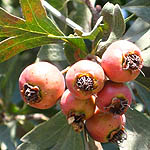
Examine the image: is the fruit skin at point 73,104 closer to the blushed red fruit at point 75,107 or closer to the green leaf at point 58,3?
the blushed red fruit at point 75,107

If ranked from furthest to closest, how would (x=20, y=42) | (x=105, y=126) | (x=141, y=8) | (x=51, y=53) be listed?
(x=141, y=8), (x=51, y=53), (x=20, y=42), (x=105, y=126)

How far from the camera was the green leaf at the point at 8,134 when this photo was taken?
113 inches

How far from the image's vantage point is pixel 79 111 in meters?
1.65

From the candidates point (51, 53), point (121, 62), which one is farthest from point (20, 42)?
point (121, 62)

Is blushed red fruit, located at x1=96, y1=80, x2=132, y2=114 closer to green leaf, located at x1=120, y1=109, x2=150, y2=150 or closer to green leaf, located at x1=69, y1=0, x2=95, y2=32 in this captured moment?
green leaf, located at x1=120, y1=109, x2=150, y2=150

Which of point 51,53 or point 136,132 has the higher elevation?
point 51,53

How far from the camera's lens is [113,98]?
162 cm

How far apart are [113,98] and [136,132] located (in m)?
0.48

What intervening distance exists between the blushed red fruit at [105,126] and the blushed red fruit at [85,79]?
17 centimetres

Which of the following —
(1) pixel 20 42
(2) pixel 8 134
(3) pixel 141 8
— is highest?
(1) pixel 20 42

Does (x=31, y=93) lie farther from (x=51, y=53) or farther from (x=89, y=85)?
(x=51, y=53)

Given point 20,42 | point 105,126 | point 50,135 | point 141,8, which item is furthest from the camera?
point 141,8

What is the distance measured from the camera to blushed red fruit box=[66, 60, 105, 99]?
5.16ft

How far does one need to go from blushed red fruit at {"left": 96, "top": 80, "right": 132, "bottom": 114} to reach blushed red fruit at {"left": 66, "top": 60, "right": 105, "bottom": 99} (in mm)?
50
